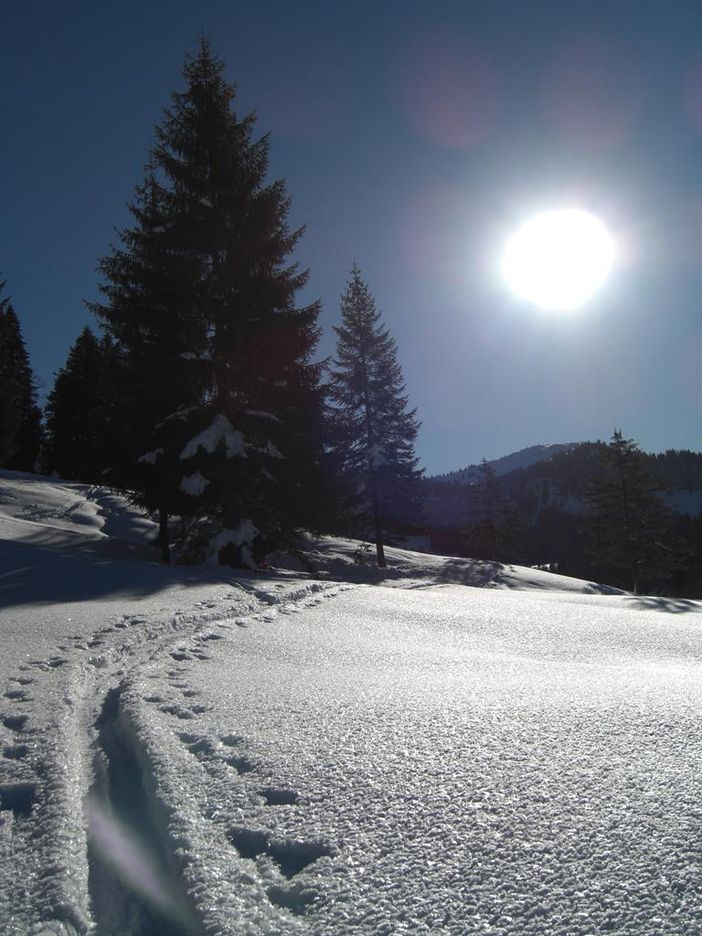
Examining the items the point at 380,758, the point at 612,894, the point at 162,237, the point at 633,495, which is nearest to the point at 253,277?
the point at 162,237

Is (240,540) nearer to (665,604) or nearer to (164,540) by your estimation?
(164,540)

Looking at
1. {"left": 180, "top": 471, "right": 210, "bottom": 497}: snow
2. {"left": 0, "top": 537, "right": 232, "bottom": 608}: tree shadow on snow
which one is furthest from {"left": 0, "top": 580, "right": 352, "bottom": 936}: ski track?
{"left": 180, "top": 471, "right": 210, "bottom": 497}: snow

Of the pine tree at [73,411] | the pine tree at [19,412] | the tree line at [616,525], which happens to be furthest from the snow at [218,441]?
the pine tree at [73,411]

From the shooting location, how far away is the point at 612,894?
1275mm

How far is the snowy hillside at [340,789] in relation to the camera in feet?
4.38

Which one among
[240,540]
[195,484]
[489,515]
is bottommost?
[240,540]

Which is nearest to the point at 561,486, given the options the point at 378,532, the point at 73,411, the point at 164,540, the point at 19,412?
the point at 73,411

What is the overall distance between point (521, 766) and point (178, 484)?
37.1 ft

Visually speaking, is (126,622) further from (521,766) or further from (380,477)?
(380,477)

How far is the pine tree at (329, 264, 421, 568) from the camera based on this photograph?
21.3m

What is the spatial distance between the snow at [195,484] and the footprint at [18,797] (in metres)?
8.88

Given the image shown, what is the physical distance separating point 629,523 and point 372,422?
15.0 meters

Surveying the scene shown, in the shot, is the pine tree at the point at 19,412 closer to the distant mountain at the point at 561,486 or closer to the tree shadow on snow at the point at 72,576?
the tree shadow on snow at the point at 72,576

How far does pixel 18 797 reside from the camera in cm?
206
